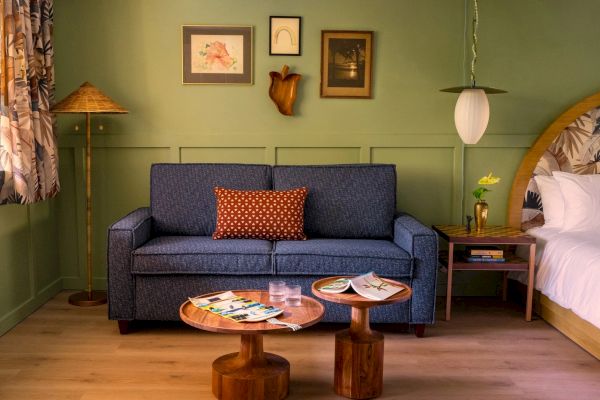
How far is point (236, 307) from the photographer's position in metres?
2.65

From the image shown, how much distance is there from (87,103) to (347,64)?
1.66m

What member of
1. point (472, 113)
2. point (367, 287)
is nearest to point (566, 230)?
point (472, 113)

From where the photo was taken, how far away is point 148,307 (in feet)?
11.1

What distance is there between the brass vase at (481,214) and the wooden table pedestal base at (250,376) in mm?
1749

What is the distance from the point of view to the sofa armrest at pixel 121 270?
10.9 feet

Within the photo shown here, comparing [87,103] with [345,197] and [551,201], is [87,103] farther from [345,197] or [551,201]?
[551,201]

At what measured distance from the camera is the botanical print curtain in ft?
10.6

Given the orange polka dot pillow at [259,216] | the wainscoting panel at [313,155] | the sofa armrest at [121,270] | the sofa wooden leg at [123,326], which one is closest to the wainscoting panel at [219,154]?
the wainscoting panel at [313,155]

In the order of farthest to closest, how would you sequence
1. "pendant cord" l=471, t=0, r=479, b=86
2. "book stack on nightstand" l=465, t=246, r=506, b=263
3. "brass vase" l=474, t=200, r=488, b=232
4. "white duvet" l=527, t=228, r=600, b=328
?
"pendant cord" l=471, t=0, r=479, b=86 < "brass vase" l=474, t=200, r=488, b=232 < "book stack on nightstand" l=465, t=246, r=506, b=263 < "white duvet" l=527, t=228, r=600, b=328

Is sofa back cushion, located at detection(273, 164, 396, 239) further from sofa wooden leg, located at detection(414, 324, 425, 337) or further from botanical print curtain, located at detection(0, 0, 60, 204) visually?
botanical print curtain, located at detection(0, 0, 60, 204)

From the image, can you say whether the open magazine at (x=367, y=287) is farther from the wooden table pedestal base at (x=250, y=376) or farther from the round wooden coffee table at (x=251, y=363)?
the wooden table pedestal base at (x=250, y=376)

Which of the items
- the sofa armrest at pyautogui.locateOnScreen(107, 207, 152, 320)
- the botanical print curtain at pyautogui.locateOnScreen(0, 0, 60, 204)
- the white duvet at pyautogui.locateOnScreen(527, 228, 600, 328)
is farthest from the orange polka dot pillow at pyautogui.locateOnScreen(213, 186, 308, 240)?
the white duvet at pyautogui.locateOnScreen(527, 228, 600, 328)

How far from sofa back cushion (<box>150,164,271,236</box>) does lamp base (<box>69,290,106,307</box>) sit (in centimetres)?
59

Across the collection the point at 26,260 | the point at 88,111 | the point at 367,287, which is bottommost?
the point at 26,260
